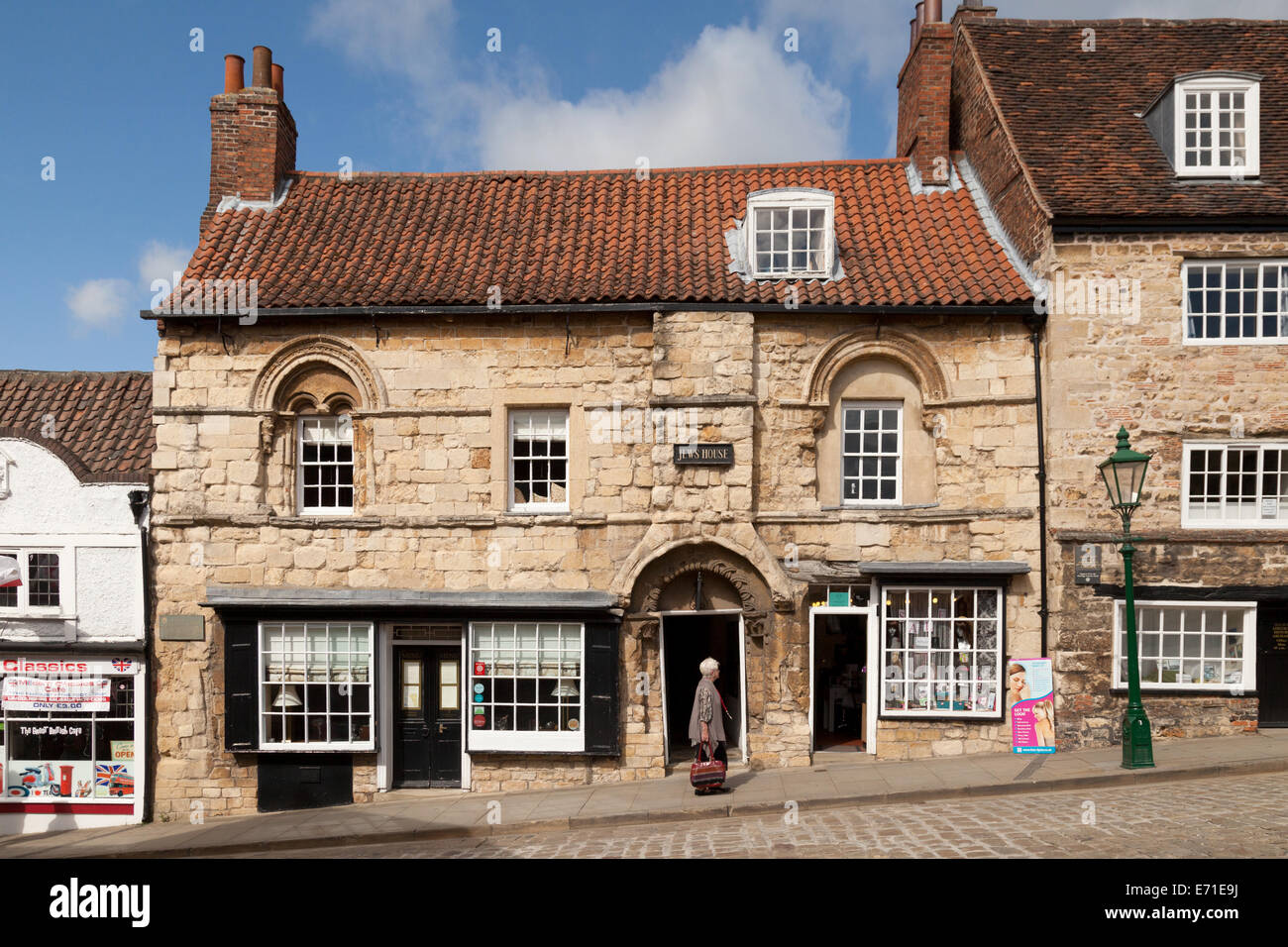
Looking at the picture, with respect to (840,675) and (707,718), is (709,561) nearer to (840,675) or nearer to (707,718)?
(707,718)

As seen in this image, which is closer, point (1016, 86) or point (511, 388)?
point (511, 388)

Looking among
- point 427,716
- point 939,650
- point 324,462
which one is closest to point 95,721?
point 427,716

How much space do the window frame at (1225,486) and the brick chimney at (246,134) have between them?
1469 cm

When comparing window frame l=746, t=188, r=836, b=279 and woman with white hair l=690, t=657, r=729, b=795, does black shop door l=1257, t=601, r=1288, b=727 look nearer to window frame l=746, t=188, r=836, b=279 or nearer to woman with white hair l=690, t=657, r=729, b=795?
woman with white hair l=690, t=657, r=729, b=795

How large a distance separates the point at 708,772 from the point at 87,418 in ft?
35.8

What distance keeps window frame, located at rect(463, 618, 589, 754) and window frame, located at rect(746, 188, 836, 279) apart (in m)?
5.91

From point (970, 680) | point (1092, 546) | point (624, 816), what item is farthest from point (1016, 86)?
point (624, 816)

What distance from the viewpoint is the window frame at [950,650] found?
1234 cm

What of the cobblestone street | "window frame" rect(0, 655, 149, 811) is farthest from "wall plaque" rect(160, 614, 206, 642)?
the cobblestone street

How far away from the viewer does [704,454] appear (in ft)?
40.5

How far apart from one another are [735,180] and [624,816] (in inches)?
414

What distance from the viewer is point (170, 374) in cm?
1280
